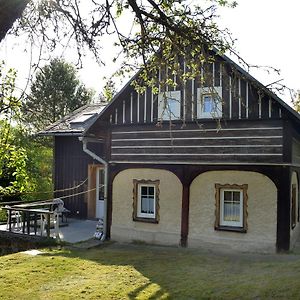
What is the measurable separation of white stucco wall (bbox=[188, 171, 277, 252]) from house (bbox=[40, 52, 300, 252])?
0.03 m

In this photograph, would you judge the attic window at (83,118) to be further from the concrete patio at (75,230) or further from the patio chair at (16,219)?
the patio chair at (16,219)

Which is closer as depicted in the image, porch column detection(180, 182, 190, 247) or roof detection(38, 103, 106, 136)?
porch column detection(180, 182, 190, 247)

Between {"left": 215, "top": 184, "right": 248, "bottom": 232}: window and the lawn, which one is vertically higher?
{"left": 215, "top": 184, "right": 248, "bottom": 232}: window

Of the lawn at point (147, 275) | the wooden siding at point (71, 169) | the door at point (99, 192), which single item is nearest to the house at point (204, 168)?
the lawn at point (147, 275)

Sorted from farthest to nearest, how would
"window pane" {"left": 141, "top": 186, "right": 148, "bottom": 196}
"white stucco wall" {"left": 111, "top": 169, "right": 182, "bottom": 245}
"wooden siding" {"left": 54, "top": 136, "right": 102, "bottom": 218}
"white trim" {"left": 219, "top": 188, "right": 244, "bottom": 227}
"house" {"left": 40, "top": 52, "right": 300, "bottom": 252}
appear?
"wooden siding" {"left": 54, "top": 136, "right": 102, "bottom": 218}
"window pane" {"left": 141, "top": 186, "right": 148, "bottom": 196}
"white stucco wall" {"left": 111, "top": 169, "right": 182, "bottom": 245}
"white trim" {"left": 219, "top": 188, "right": 244, "bottom": 227}
"house" {"left": 40, "top": 52, "right": 300, "bottom": 252}

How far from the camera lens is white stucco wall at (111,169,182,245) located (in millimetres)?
11977

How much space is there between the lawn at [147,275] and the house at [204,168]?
879 millimetres

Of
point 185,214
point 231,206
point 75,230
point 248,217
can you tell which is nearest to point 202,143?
point 231,206

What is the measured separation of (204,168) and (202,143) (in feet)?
2.46

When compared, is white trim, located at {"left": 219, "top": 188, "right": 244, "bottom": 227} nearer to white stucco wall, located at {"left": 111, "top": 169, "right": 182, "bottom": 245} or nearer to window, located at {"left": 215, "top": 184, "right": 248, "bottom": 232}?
window, located at {"left": 215, "top": 184, "right": 248, "bottom": 232}

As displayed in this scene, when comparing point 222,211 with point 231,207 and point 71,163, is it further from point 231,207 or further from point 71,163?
point 71,163

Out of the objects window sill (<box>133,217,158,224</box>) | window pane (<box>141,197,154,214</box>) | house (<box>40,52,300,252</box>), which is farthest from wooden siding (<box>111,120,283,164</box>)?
window sill (<box>133,217,158,224</box>)

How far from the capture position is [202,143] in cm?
1155

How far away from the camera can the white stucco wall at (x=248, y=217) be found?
10688mm
